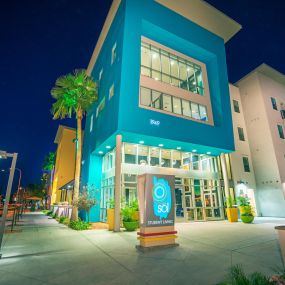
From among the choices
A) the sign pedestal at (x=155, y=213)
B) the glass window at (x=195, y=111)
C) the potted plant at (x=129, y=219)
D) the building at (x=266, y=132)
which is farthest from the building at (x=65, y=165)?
the sign pedestal at (x=155, y=213)

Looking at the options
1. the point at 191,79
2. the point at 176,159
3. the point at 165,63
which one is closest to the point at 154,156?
the point at 176,159

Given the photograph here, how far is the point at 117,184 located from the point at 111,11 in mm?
14837

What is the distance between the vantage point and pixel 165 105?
14820 mm

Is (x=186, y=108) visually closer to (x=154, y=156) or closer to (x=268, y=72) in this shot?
(x=154, y=156)

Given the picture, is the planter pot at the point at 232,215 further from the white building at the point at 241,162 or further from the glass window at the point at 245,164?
the glass window at the point at 245,164

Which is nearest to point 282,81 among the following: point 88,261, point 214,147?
point 214,147

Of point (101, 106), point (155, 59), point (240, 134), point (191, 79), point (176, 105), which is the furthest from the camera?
point (240, 134)

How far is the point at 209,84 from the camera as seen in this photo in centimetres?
1825

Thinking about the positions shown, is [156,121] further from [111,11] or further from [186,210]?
[111,11]

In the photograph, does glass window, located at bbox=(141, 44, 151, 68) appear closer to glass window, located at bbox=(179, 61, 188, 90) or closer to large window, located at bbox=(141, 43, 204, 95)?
large window, located at bbox=(141, 43, 204, 95)

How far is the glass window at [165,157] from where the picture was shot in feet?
51.6

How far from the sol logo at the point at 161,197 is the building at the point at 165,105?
5060 mm

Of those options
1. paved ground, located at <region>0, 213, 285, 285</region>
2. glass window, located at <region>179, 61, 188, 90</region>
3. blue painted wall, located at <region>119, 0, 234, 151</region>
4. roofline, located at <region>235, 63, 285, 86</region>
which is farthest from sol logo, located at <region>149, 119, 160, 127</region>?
roofline, located at <region>235, 63, 285, 86</region>

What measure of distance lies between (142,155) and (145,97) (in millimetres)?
4385
